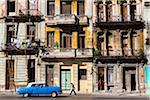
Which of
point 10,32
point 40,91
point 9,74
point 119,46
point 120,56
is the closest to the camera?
point 40,91

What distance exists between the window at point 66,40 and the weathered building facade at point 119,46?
291 cm

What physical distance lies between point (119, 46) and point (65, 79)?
23.8 ft

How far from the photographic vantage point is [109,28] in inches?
1537

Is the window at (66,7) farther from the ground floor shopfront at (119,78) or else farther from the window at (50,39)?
the ground floor shopfront at (119,78)

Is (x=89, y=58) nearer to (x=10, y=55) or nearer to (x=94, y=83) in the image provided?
(x=94, y=83)

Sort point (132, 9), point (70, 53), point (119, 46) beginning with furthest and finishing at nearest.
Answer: point (132, 9) < point (119, 46) < point (70, 53)

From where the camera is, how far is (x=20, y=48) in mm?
38812

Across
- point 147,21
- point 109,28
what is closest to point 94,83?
point 109,28

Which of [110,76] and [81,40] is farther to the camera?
[81,40]

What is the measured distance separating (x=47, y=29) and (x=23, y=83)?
269 inches

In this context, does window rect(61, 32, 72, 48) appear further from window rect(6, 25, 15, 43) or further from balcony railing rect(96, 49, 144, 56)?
window rect(6, 25, 15, 43)

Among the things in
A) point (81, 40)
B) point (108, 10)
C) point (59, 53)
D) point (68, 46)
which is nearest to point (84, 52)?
point (81, 40)

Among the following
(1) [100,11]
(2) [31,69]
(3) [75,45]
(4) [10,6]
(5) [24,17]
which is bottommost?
(2) [31,69]

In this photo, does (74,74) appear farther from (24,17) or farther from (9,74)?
(24,17)
